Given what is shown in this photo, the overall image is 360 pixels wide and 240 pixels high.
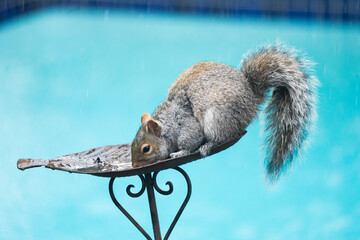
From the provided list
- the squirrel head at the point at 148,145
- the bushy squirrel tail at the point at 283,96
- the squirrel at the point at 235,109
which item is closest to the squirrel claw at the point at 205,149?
the squirrel at the point at 235,109

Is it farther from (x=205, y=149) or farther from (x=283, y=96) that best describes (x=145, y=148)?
(x=283, y=96)

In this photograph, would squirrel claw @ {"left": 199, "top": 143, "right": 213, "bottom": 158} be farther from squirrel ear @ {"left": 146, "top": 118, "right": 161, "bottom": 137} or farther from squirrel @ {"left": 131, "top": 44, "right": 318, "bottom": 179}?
squirrel ear @ {"left": 146, "top": 118, "right": 161, "bottom": 137}

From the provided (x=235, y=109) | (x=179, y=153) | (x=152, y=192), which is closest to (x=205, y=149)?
(x=179, y=153)

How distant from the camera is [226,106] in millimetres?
1711

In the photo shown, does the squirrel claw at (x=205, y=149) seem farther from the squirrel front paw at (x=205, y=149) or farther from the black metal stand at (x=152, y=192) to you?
the black metal stand at (x=152, y=192)

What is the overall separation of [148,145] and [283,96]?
2.02 feet

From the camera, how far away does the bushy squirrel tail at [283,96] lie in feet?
6.04

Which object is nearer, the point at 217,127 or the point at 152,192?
the point at 217,127

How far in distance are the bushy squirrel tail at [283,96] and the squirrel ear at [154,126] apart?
439 millimetres

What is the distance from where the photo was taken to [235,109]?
5.66ft

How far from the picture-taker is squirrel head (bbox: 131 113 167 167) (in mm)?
1697

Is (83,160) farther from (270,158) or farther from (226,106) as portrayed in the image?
(270,158)

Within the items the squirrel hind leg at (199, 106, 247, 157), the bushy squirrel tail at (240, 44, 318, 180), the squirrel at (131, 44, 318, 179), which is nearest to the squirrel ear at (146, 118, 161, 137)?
the squirrel at (131, 44, 318, 179)

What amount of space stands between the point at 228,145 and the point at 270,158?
0.32m
